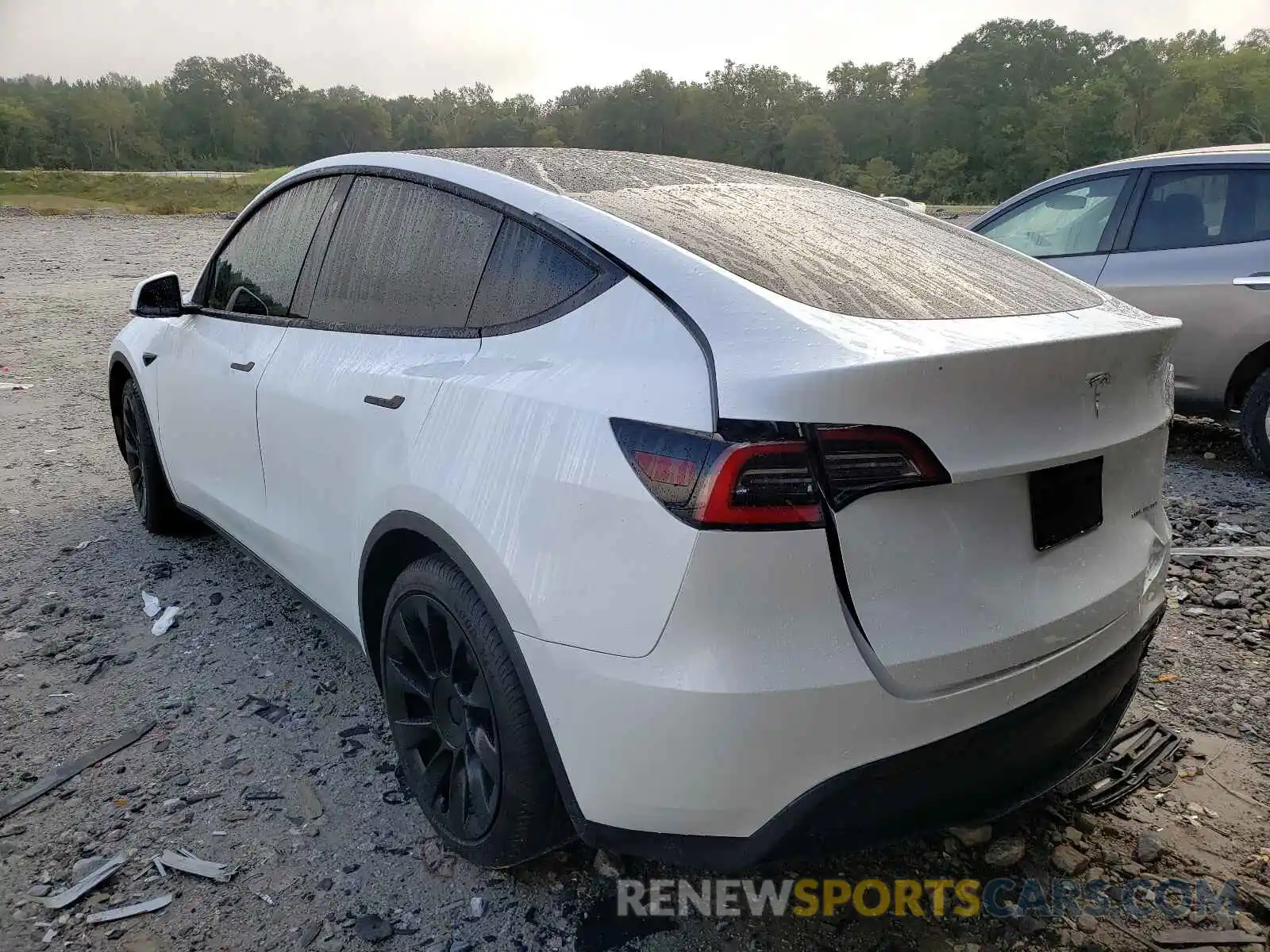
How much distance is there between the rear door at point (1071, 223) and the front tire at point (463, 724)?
201 inches

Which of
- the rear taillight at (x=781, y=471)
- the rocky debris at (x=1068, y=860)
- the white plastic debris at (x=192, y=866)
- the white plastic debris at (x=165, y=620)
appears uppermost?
the rear taillight at (x=781, y=471)

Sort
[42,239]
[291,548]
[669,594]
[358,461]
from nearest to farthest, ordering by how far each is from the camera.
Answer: [669,594] < [358,461] < [291,548] < [42,239]

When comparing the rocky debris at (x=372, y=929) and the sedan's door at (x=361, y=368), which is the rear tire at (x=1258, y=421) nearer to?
the sedan's door at (x=361, y=368)

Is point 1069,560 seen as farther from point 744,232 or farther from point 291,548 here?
point 291,548

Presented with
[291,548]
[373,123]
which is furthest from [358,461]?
[373,123]

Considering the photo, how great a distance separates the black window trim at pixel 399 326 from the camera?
1951mm

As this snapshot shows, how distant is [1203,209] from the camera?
17.6ft

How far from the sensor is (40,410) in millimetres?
7125

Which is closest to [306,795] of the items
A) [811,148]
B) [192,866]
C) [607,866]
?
[192,866]

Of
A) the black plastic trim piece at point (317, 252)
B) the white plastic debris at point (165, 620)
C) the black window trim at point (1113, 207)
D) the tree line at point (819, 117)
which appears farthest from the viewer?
the tree line at point (819, 117)

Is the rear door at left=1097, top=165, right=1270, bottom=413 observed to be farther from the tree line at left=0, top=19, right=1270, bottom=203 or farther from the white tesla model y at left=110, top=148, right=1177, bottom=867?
the tree line at left=0, top=19, right=1270, bottom=203

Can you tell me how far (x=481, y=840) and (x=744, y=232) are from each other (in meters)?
1.52

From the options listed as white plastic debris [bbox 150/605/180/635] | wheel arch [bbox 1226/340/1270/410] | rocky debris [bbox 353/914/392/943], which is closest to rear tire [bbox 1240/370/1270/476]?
wheel arch [bbox 1226/340/1270/410]

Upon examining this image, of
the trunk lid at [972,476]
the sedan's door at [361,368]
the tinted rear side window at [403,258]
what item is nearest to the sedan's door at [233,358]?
the sedan's door at [361,368]
